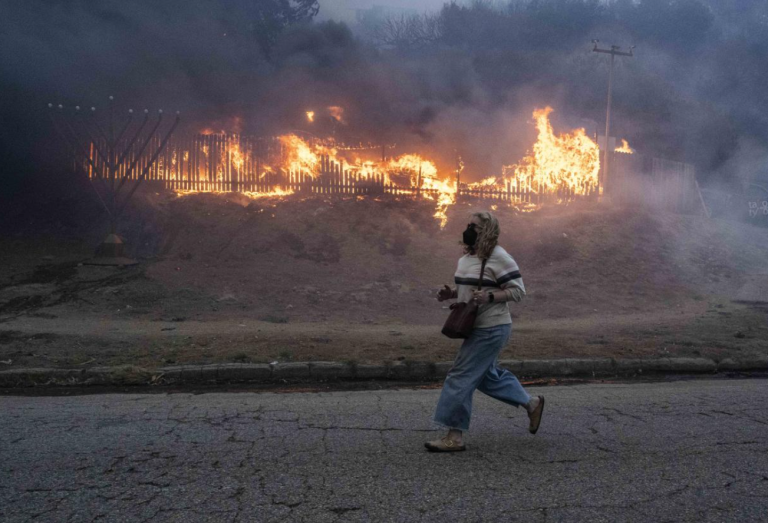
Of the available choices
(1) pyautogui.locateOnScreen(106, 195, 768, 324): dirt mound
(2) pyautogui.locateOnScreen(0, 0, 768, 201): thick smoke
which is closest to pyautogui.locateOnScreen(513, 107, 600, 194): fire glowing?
(2) pyautogui.locateOnScreen(0, 0, 768, 201): thick smoke

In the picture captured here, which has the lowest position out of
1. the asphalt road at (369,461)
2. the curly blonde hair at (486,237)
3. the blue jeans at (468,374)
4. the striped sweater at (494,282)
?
the asphalt road at (369,461)

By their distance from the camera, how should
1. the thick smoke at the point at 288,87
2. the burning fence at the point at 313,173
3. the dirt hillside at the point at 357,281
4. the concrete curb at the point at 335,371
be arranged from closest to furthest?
the concrete curb at the point at 335,371 → the dirt hillside at the point at 357,281 → the burning fence at the point at 313,173 → the thick smoke at the point at 288,87

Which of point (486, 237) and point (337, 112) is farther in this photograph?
point (337, 112)

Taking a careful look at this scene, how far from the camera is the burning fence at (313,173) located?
18250 millimetres

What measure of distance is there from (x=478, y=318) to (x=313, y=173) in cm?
1440

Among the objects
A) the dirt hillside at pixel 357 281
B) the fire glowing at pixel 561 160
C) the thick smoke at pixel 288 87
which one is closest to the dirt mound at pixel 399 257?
the dirt hillside at pixel 357 281

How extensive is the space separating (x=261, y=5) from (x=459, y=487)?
25.2m

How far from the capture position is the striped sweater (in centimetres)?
468

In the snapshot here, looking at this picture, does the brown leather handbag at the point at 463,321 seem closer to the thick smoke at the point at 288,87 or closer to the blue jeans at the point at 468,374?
the blue jeans at the point at 468,374

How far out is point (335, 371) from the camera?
25.2ft

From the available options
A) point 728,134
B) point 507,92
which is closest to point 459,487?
point 507,92

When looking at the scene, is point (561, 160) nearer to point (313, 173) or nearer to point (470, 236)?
point (313, 173)

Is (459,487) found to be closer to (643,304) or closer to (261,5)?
(643,304)

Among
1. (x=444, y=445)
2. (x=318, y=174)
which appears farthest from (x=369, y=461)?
(x=318, y=174)
